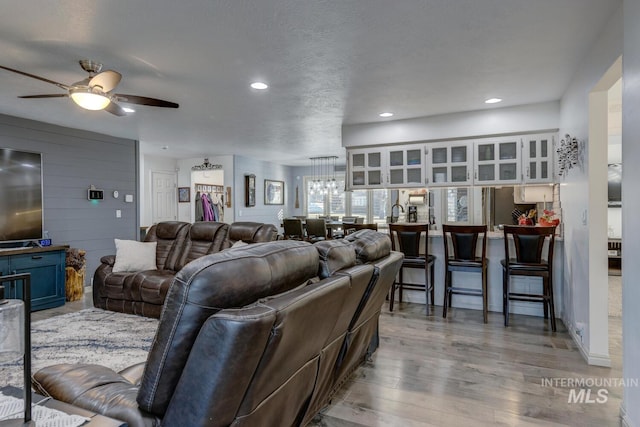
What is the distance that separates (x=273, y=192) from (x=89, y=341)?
261 inches

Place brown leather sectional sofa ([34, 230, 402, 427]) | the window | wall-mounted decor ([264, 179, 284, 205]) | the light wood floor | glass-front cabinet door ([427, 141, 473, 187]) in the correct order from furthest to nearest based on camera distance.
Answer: the window
wall-mounted decor ([264, 179, 284, 205])
glass-front cabinet door ([427, 141, 473, 187])
the light wood floor
brown leather sectional sofa ([34, 230, 402, 427])

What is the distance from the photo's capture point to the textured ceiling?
2273 mm

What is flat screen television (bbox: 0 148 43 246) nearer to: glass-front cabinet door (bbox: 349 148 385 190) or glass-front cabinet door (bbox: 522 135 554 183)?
glass-front cabinet door (bbox: 349 148 385 190)

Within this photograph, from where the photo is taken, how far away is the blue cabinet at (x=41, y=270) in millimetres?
4242

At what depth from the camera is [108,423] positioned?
0.99 metres

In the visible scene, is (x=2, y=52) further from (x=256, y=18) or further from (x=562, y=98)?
(x=562, y=98)

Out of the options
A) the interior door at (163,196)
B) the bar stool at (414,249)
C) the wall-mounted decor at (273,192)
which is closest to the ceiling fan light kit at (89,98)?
the bar stool at (414,249)

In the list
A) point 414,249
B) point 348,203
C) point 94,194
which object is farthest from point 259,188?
point 414,249

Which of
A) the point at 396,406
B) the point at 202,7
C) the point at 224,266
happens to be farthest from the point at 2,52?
the point at 396,406

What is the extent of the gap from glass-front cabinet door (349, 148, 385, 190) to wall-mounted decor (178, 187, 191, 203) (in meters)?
4.79

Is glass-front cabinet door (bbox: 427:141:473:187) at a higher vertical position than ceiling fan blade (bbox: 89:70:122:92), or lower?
lower

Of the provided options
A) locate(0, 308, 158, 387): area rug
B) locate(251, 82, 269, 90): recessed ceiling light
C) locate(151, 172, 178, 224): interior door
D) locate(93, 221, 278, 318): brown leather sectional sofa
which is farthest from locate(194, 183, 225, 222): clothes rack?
locate(251, 82, 269, 90): recessed ceiling light

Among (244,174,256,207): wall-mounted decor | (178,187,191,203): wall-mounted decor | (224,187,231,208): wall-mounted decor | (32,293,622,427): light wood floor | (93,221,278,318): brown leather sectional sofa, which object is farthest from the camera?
(178,187,191,203): wall-mounted decor

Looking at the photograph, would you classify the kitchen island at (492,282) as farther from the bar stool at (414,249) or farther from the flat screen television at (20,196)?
the flat screen television at (20,196)
